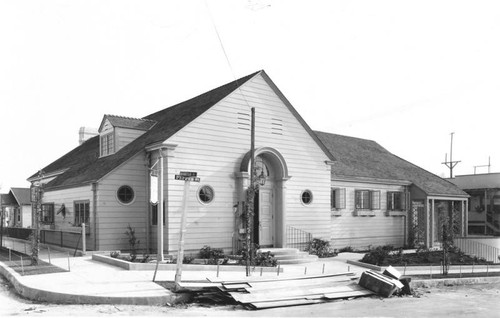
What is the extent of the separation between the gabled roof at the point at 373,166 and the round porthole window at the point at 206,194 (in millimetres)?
7314

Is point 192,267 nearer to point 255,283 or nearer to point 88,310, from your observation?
point 255,283

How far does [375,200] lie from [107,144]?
1353cm

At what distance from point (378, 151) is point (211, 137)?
16387mm

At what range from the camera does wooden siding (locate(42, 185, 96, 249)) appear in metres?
17.9

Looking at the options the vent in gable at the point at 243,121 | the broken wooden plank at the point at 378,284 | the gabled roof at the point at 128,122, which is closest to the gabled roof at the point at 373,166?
the vent in gable at the point at 243,121

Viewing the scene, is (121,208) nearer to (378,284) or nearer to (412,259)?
(378,284)

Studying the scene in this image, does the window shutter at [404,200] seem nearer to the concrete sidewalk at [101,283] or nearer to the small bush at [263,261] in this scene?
the concrete sidewalk at [101,283]

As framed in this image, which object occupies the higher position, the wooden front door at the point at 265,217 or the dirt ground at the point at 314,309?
the wooden front door at the point at 265,217

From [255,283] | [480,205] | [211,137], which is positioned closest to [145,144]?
[211,137]

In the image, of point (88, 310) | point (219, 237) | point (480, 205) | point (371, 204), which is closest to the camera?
point (88, 310)

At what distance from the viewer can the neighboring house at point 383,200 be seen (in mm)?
23281

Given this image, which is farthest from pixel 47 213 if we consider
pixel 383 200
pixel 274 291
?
pixel 383 200

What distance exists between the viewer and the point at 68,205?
20531mm

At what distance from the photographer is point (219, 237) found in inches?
701
